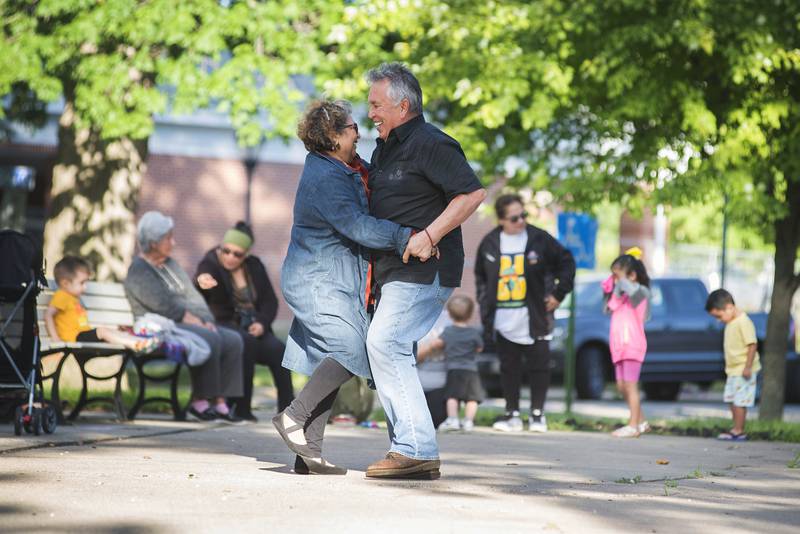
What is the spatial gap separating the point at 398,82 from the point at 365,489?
196 centimetres

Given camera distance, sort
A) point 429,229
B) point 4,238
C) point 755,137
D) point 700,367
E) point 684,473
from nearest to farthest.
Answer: point 429,229 < point 684,473 < point 4,238 < point 755,137 < point 700,367

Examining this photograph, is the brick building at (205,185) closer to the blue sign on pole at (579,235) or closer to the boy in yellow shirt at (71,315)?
the blue sign on pole at (579,235)

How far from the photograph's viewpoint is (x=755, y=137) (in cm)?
1368

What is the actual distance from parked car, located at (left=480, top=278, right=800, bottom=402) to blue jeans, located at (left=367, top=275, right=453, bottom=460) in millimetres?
12558

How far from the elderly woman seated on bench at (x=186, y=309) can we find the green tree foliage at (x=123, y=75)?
3.78 m

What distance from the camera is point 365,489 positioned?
6418 millimetres

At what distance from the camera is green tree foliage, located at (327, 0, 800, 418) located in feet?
44.6

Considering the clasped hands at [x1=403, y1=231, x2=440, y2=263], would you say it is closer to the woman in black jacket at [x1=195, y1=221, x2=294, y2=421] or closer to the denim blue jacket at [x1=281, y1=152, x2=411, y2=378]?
the denim blue jacket at [x1=281, y1=152, x2=411, y2=378]

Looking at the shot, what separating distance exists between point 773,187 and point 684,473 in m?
7.14

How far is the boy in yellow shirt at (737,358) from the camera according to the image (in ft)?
37.6

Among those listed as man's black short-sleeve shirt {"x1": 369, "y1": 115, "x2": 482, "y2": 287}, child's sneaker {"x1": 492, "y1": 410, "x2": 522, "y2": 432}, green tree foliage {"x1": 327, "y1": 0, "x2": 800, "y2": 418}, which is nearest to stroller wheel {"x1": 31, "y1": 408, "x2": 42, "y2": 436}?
man's black short-sleeve shirt {"x1": 369, "y1": 115, "x2": 482, "y2": 287}

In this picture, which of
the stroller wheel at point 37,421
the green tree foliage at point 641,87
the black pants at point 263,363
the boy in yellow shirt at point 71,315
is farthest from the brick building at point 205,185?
the stroller wheel at point 37,421

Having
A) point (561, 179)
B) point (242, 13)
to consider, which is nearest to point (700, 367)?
point (561, 179)

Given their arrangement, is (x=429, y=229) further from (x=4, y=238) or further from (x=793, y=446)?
(x=793, y=446)
